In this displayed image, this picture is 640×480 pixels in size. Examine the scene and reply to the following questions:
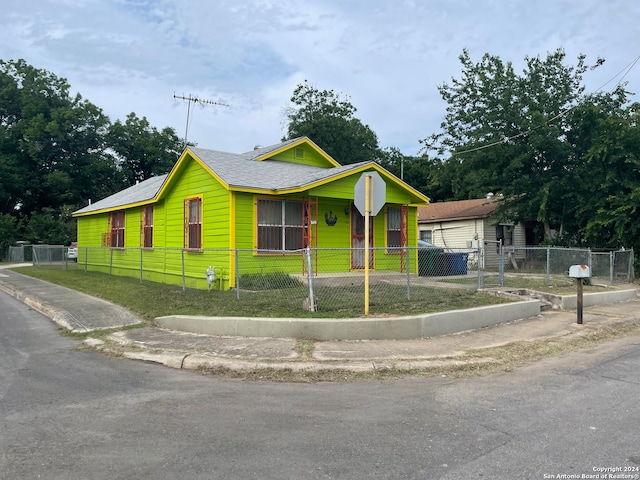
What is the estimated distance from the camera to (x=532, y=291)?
1216 cm

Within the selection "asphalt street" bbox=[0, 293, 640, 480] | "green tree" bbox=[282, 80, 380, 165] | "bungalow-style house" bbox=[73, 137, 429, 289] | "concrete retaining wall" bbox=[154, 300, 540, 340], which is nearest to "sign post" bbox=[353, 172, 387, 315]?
"concrete retaining wall" bbox=[154, 300, 540, 340]

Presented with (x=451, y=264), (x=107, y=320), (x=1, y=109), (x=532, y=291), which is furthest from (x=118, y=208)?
(x=1, y=109)

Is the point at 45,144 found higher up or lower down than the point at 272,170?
higher up

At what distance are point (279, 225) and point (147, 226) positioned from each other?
6958 mm

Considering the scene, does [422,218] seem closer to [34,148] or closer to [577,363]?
[577,363]

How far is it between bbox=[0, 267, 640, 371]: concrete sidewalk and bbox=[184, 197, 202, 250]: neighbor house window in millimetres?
4120

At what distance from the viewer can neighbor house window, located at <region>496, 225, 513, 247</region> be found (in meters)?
27.4

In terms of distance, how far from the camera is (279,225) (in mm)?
13773

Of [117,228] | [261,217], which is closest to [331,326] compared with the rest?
[261,217]

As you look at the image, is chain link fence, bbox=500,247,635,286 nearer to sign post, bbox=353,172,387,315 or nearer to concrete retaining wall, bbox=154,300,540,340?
concrete retaining wall, bbox=154,300,540,340

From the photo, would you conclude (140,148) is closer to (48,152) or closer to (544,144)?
(48,152)

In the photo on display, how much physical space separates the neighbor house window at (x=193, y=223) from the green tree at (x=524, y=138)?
48.0ft

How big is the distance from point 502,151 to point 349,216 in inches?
449

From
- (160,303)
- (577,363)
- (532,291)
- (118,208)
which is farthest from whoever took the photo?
(118,208)
